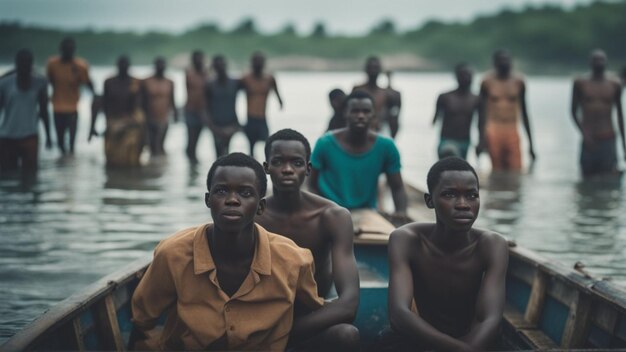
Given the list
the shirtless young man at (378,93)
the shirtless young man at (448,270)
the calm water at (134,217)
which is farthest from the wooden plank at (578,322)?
the shirtless young man at (378,93)

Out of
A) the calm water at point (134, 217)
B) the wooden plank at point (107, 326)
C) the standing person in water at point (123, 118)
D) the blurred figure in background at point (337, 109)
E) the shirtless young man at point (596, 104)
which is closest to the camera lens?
the wooden plank at point (107, 326)

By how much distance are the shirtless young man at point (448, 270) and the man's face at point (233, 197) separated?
2.74 ft

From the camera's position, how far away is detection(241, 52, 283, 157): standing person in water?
13.5 m

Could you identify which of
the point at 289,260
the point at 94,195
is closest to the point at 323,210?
the point at 289,260

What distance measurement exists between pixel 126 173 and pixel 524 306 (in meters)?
9.06

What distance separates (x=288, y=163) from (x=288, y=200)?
210mm

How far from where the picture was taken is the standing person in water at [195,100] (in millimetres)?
14750

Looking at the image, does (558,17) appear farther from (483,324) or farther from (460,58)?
(483,324)

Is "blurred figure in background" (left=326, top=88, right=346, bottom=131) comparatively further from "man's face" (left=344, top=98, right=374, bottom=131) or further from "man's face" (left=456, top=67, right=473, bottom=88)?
"man's face" (left=456, top=67, right=473, bottom=88)

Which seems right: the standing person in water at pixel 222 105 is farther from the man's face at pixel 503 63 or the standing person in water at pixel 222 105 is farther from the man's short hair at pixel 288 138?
the man's short hair at pixel 288 138

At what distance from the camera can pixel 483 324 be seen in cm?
395

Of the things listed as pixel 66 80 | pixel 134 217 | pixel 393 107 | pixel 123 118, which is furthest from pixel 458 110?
pixel 66 80

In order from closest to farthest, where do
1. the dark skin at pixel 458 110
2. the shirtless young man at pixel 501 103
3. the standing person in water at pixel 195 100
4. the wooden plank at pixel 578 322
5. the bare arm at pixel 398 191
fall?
1. the wooden plank at pixel 578 322
2. the bare arm at pixel 398 191
3. the dark skin at pixel 458 110
4. the shirtless young man at pixel 501 103
5. the standing person in water at pixel 195 100

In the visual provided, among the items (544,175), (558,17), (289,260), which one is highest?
(558,17)
